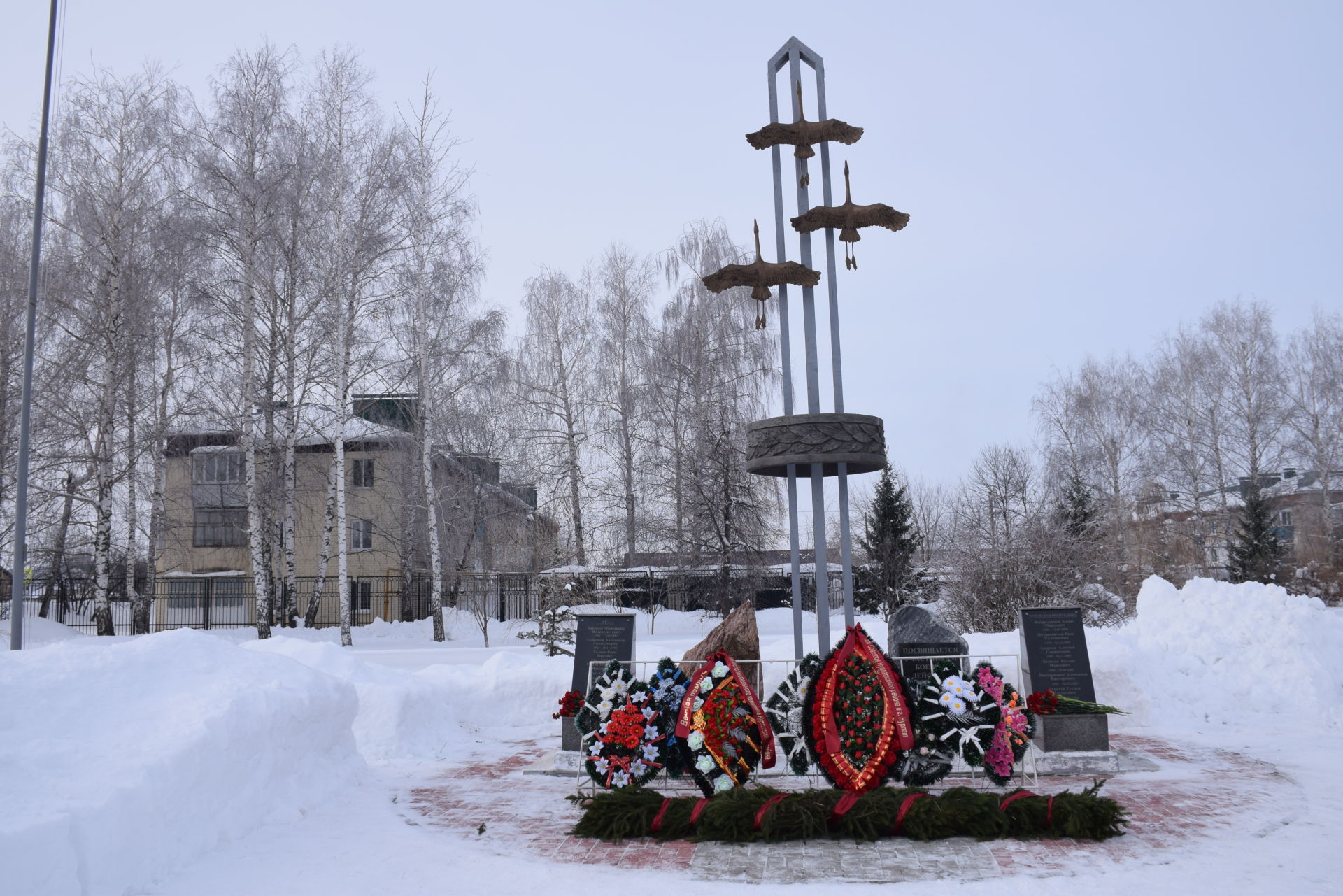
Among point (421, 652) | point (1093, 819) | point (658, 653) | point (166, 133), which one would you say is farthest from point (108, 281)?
point (1093, 819)

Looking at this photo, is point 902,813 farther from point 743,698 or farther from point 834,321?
point 834,321

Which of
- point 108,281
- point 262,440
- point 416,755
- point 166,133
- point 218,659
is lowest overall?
point 416,755

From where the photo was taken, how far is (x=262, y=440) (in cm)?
2512

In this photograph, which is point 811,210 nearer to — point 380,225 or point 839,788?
point 839,788

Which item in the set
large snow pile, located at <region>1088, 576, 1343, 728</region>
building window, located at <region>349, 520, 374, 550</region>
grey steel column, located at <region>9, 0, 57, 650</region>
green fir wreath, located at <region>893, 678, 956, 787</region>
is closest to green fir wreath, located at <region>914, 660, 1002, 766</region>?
green fir wreath, located at <region>893, 678, 956, 787</region>

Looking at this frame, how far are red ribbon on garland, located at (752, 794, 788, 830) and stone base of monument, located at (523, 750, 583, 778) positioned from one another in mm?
2944

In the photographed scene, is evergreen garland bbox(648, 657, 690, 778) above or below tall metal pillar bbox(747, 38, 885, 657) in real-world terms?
below

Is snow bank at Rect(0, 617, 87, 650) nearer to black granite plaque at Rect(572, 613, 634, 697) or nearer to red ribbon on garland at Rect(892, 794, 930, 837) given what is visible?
black granite plaque at Rect(572, 613, 634, 697)

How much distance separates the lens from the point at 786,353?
379 inches

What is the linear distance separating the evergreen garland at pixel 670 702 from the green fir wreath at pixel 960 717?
1.79 m

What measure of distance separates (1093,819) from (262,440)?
23.2 m

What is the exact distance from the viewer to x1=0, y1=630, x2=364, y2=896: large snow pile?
16.8 ft

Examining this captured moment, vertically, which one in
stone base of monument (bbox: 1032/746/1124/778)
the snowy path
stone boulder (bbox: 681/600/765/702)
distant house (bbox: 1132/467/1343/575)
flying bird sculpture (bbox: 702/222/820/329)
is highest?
flying bird sculpture (bbox: 702/222/820/329)

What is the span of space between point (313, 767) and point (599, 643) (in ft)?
11.0
